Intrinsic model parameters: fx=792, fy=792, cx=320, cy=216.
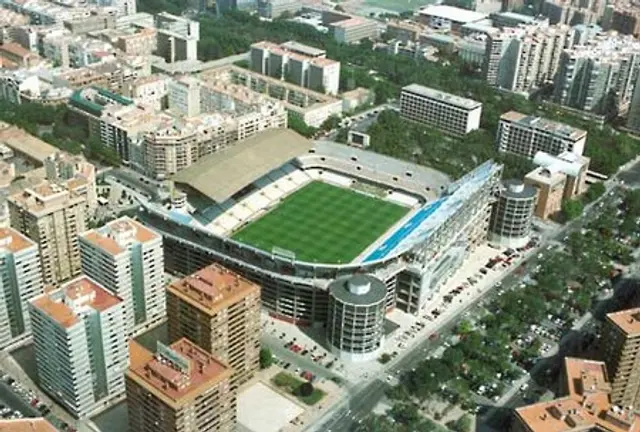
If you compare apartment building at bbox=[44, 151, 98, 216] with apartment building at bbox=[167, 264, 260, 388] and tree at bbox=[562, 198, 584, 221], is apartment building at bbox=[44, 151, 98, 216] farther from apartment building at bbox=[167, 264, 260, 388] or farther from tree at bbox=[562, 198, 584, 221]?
tree at bbox=[562, 198, 584, 221]

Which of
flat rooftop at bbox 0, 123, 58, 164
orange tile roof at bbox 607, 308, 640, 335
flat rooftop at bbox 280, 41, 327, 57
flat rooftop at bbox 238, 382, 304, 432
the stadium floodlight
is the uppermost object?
orange tile roof at bbox 607, 308, 640, 335

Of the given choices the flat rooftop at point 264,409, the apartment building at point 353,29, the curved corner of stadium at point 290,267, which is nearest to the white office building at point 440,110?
the curved corner of stadium at point 290,267

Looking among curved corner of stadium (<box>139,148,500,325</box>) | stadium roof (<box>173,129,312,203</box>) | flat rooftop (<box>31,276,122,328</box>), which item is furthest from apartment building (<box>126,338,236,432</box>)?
stadium roof (<box>173,129,312,203</box>)

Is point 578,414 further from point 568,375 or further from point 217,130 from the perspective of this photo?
point 217,130

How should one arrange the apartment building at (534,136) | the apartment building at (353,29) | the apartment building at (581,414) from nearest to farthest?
the apartment building at (581,414) < the apartment building at (534,136) < the apartment building at (353,29)

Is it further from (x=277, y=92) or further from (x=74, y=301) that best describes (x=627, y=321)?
(x=277, y=92)

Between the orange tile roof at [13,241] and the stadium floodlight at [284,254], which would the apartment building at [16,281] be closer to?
the orange tile roof at [13,241]
